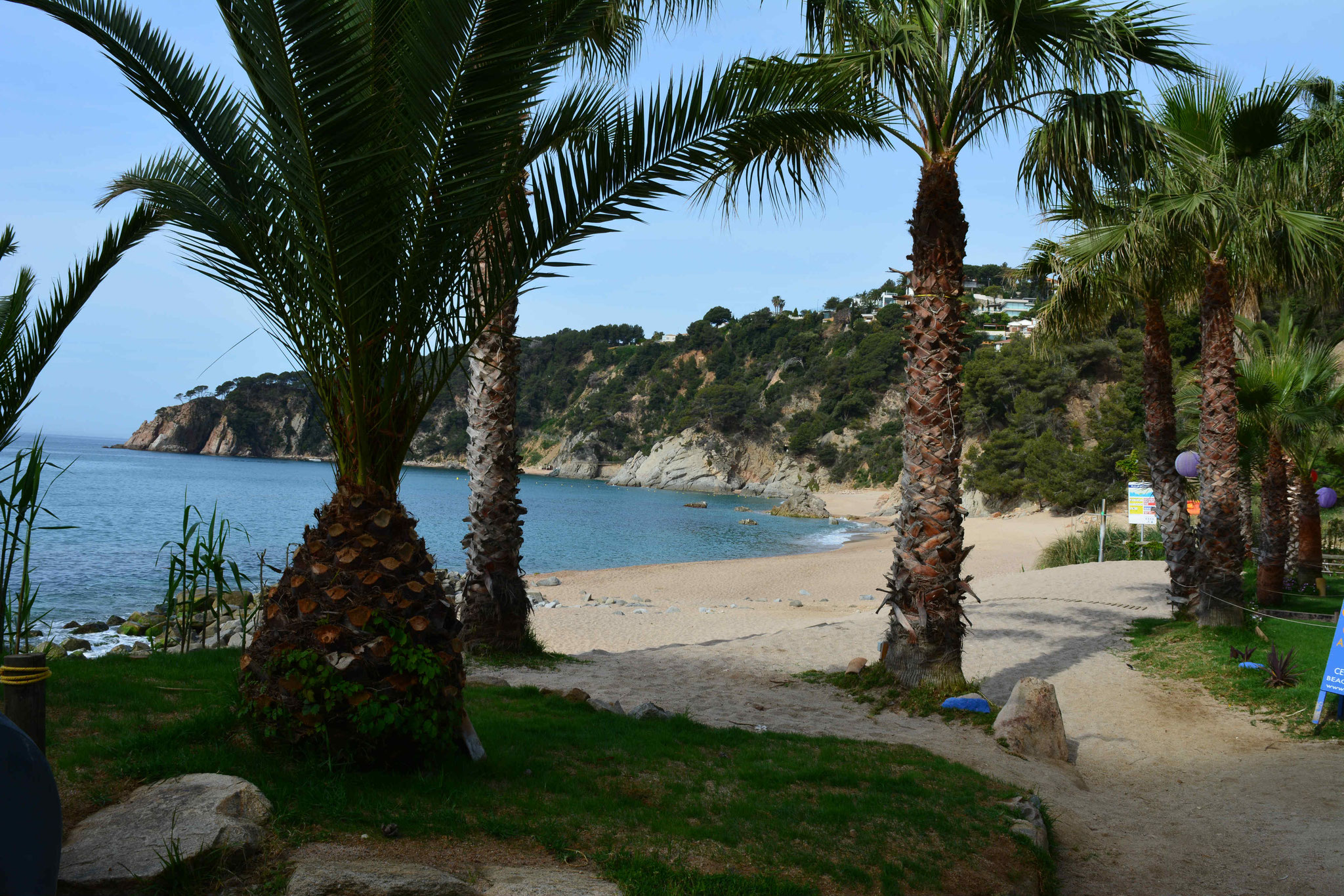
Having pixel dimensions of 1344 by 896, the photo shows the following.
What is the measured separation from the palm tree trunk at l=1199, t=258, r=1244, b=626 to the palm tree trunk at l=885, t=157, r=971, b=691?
4762mm

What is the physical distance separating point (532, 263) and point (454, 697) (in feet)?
7.95

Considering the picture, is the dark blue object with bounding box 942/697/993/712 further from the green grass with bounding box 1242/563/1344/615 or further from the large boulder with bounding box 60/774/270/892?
the large boulder with bounding box 60/774/270/892

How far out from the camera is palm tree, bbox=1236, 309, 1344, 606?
39.3 ft

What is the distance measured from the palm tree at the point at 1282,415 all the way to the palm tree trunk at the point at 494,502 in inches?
403

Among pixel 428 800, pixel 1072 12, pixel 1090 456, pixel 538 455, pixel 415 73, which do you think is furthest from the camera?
pixel 538 455

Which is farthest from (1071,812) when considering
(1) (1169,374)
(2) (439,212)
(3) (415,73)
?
(1) (1169,374)

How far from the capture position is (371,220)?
4.11 m

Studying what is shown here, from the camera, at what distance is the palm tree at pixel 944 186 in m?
7.55

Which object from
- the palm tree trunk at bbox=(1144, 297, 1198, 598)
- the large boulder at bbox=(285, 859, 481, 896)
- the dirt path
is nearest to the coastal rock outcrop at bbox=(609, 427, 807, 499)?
the palm tree trunk at bbox=(1144, 297, 1198, 598)

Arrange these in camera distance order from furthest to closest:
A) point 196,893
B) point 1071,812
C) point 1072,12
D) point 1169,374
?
1. point 1169,374
2. point 1072,12
3. point 1071,812
4. point 196,893

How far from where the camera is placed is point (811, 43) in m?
9.12

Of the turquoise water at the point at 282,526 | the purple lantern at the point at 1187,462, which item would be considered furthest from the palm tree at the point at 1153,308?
the turquoise water at the point at 282,526

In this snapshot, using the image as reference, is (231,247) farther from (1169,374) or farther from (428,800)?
(1169,374)

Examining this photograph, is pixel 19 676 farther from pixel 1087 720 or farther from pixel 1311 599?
pixel 1311 599
